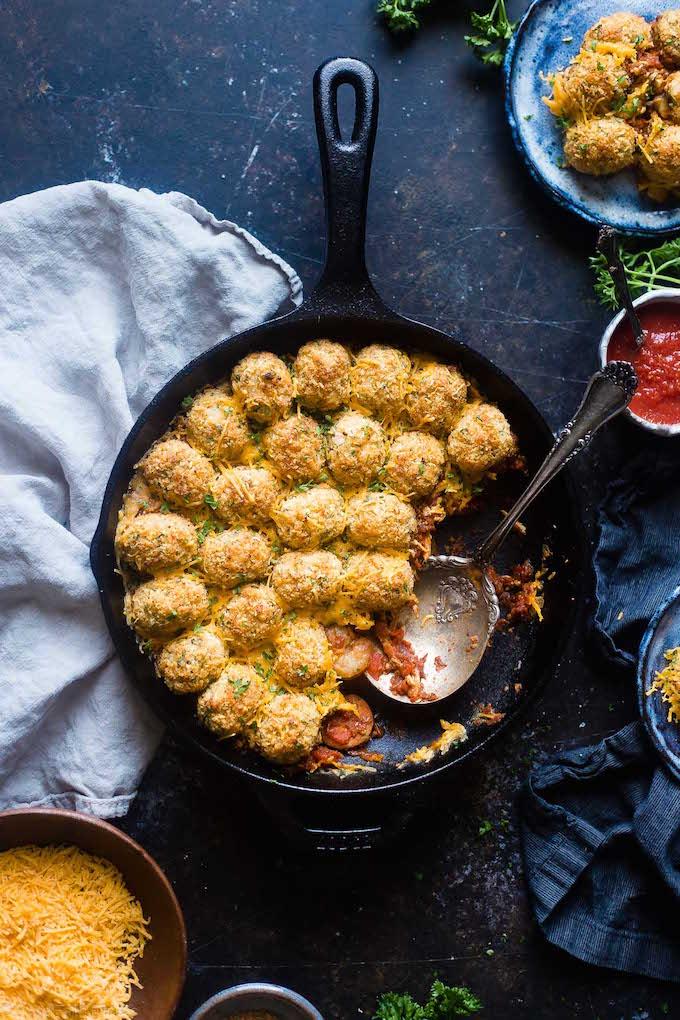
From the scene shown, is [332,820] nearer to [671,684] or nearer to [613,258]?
[671,684]

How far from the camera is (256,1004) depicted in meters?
3.22

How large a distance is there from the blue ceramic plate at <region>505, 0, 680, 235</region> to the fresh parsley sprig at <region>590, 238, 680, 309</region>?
0.08m

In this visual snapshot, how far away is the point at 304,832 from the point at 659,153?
8.77 feet

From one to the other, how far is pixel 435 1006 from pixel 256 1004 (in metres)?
0.69

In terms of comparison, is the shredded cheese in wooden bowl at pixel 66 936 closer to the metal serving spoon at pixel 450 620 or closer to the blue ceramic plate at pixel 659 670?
the metal serving spoon at pixel 450 620

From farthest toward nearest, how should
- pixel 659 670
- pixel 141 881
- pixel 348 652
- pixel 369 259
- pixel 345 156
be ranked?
pixel 369 259 < pixel 659 670 < pixel 348 652 < pixel 141 881 < pixel 345 156

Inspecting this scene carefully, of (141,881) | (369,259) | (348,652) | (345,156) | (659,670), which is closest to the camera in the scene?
(345,156)

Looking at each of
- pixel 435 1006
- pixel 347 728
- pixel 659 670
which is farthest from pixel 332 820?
pixel 659 670

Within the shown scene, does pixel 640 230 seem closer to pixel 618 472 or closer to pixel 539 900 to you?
pixel 618 472

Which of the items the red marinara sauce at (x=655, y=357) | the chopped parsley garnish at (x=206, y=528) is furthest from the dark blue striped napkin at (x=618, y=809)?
the chopped parsley garnish at (x=206, y=528)

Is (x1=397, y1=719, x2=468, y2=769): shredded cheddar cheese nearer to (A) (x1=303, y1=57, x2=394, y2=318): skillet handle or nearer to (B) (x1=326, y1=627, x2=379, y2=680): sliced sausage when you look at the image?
(B) (x1=326, y1=627, x2=379, y2=680): sliced sausage

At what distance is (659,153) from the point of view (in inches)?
132

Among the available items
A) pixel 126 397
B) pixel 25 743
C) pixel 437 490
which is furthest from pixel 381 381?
pixel 25 743

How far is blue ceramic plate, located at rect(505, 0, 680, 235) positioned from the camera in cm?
346
